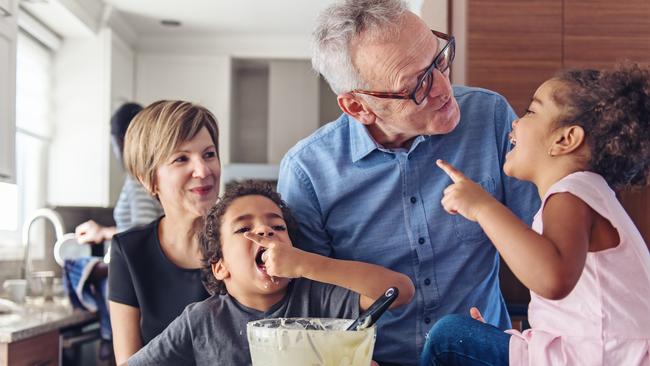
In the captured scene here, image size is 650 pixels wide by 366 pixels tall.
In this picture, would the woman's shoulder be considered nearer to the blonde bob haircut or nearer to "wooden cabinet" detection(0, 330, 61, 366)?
the blonde bob haircut

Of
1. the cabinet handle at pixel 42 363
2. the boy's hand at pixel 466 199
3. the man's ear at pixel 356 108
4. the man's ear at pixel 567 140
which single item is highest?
the man's ear at pixel 356 108

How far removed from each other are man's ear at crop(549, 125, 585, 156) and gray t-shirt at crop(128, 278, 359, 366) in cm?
41

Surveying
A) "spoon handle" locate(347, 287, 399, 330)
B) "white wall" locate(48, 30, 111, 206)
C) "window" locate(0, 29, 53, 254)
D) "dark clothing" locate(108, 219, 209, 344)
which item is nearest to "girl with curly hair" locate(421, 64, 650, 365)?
"spoon handle" locate(347, 287, 399, 330)

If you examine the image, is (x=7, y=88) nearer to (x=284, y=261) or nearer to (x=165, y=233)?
(x=165, y=233)

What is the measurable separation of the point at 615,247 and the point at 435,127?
0.47 metres

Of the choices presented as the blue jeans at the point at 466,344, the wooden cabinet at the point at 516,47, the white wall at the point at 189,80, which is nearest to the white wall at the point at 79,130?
the white wall at the point at 189,80

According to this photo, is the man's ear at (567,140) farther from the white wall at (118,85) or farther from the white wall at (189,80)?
the white wall at (189,80)

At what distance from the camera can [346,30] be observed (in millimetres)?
1632

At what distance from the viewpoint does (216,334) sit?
56.2 inches

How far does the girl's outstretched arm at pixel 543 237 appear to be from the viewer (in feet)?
3.59

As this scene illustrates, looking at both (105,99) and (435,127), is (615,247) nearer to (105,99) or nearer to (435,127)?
(435,127)

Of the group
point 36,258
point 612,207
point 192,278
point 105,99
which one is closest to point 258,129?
point 105,99

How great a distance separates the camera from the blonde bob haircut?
1762 mm

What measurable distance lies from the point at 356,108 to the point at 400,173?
157 mm
